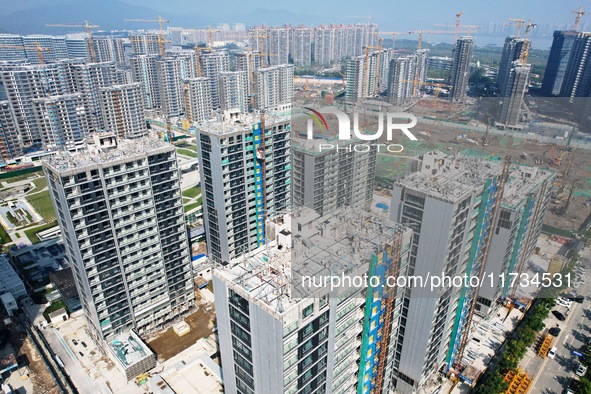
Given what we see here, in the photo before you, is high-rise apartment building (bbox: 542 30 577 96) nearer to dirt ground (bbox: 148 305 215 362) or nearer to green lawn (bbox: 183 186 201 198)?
green lawn (bbox: 183 186 201 198)

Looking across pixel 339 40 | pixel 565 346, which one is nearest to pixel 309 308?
pixel 565 346

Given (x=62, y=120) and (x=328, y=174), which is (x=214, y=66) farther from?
(x=328, y=174)

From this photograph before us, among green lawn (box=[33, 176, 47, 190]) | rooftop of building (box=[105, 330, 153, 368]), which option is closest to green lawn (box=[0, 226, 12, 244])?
green lawn (box=[33, 176, 47, 190])

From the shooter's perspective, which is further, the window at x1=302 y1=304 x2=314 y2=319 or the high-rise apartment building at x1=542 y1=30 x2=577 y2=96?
the high-rise apartment building at x1=542 y1=30 x2=577 y2=96

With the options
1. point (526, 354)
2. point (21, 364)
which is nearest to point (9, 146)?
point (21, 364)

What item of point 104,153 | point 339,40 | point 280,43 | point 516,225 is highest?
point 339,40

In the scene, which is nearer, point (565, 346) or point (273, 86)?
point (565, 346)

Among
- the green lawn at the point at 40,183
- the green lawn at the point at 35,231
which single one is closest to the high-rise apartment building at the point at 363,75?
the green lawn at the point at 40,183

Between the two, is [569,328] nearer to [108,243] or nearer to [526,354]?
[526,354]
